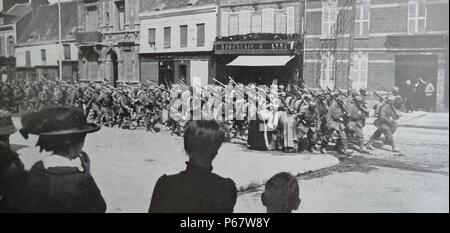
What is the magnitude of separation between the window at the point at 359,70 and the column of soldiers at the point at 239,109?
0.85 metres

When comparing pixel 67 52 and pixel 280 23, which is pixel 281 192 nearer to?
pixel 67 52

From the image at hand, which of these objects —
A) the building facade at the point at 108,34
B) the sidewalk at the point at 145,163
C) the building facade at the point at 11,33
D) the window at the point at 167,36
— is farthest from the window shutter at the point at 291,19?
the building facade at the point at 11,33

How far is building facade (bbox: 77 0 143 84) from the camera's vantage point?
479 centimetres

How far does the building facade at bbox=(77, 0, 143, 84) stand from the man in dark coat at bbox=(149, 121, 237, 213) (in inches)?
Answer: 123

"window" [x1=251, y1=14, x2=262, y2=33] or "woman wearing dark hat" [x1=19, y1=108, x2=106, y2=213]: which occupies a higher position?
"window" [x1=251, y1=14, x2=262, y2=33]

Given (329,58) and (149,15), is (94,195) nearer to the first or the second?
(149,15)

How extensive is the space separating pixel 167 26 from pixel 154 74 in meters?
0.68

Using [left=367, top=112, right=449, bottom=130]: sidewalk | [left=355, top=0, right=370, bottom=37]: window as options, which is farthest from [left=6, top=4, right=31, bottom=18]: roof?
[left=355, top=0, right=370, bottom=37]: window

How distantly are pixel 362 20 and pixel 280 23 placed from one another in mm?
3475

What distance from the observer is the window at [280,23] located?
10.3 m

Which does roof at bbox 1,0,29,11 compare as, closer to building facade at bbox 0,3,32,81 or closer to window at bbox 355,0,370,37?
building facade at bbox 0,3,32,81

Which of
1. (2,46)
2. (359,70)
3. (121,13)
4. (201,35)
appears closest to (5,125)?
(2,46)

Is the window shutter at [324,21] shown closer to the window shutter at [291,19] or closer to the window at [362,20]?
the window shutter at [291,19]
